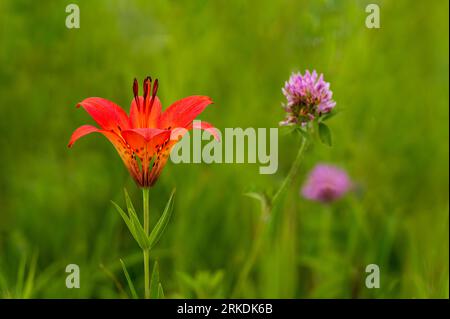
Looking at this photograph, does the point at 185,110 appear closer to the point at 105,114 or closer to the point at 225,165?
the point at 105,114

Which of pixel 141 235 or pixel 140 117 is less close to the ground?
pixel 140 117

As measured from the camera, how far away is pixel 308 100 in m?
1.19

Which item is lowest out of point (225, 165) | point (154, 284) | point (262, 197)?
point (154, 284)

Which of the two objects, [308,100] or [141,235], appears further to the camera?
[308,100]

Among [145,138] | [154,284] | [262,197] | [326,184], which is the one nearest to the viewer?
[145,138]

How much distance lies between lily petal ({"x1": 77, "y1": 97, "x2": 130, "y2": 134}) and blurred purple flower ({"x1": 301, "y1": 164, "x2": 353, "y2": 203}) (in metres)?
0.90

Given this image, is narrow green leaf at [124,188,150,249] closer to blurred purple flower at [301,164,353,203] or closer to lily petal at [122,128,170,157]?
lily petal at [122,128,170,157]

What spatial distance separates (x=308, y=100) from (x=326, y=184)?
29.5 inches

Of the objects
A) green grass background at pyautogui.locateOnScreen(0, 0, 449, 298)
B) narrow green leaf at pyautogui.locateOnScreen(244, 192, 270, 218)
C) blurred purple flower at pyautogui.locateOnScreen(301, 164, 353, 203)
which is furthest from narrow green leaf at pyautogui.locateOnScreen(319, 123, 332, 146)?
blurred purple flower at pyautogui.locateOnScreen(301, 164, 353, 203)

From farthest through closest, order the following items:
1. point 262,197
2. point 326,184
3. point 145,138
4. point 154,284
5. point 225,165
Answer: point 225,165 → point 326,184 → point 262,197 → point 154,284 → point 145,138

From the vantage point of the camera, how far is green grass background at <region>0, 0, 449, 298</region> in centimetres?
186

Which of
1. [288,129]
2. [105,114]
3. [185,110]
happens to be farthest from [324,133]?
[105,114]
